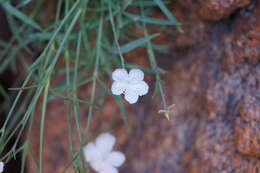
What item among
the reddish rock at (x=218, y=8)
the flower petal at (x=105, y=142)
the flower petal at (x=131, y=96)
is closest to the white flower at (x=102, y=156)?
the flower petal at (x=105, y=142)

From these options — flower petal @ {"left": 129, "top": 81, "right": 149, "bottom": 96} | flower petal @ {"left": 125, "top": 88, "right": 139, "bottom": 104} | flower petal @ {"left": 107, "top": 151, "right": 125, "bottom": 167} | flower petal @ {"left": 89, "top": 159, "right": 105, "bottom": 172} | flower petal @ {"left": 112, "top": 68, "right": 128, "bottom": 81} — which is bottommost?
flower petal @ {"left": 89, "top": 159, "right": 105, "bottom": 172}

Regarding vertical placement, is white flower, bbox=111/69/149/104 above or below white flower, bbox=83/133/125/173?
above

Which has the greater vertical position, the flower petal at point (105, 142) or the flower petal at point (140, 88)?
the flower petal at point (140, 88)

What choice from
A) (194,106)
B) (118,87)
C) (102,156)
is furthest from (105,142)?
(194,106)

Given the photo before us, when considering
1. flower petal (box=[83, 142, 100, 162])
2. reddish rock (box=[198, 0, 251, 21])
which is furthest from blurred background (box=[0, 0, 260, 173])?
flower petal (box=[83, 142, 100, 162])

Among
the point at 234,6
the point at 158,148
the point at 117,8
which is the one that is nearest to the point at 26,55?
the point at 117,8

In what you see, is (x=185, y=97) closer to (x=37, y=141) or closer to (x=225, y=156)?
(x=225, y=156)

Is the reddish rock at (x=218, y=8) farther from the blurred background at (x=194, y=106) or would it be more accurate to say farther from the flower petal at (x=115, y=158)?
the flower petal at (x=115, y=158)

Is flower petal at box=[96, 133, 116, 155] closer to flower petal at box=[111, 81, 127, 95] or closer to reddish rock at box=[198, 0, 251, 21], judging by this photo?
flower petal at box=[111, 81, 127, 95]
